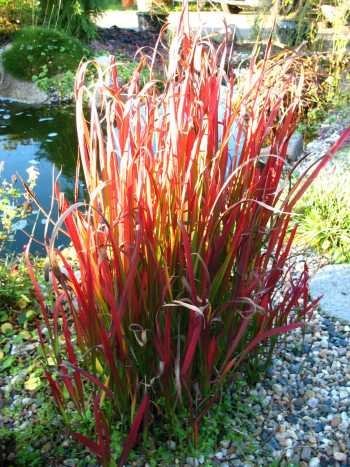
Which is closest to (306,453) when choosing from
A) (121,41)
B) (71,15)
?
(71,15)

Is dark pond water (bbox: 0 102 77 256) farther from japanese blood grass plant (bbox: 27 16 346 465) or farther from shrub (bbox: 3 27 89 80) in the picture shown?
japanese blood grass plant (bbox: 27 16 346 465)

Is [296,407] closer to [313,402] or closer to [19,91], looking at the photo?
[313,402]

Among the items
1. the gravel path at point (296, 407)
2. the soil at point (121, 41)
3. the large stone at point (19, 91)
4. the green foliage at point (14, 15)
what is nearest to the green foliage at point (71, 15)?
the green foliage at point (14, 15)

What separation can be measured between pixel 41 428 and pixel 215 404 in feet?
1.83

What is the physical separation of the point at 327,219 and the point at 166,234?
189 cm

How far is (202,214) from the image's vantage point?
1533 millimetres

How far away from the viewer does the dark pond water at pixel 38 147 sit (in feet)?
14.1

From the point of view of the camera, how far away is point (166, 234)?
154 cm

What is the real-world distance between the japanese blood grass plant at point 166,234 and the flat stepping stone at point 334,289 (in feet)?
2.93

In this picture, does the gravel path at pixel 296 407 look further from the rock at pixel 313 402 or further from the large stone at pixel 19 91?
the large stone at pixel 19 91

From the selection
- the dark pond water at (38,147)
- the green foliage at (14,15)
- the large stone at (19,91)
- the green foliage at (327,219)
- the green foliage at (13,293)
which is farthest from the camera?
the green foliage at (14,15)

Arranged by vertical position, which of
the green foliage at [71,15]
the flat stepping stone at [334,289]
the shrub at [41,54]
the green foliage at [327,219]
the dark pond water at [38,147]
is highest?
the green foliage at [71,15]

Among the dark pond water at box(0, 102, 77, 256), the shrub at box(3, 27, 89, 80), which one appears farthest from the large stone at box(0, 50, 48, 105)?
the dark pond water at box(0, 102, 77, 256)

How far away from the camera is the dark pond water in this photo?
4.29 m
